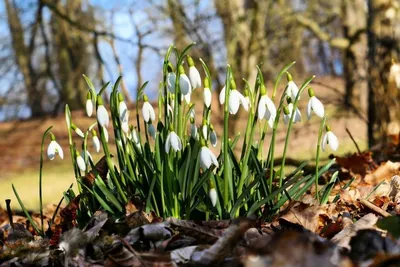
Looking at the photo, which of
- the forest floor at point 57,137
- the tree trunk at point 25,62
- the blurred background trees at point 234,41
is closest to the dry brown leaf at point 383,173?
the blurred background trees at point 234,41

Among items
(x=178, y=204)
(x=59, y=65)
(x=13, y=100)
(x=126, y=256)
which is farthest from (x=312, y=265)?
A: (x=59, y=65)

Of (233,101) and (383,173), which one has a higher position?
(233,101)

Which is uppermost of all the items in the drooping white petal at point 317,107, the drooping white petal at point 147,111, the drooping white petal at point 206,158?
the drooping white petal at point 147,111

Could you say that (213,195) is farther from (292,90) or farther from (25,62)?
(25,62)

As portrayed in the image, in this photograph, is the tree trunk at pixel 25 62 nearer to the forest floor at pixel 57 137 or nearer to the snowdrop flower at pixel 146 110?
the forest floor at pixel 57 137

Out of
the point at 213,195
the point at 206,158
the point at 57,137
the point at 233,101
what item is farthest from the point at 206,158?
Result: the point at 57,137

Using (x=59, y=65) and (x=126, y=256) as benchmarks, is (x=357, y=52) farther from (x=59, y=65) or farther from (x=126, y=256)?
(x=59, y=65)

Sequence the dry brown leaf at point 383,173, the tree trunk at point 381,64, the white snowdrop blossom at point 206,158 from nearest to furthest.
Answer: the white snowdrop blossom at point 206,158 → the dry brown leaf at point 383,173 → the tree trunk at point 381,64
